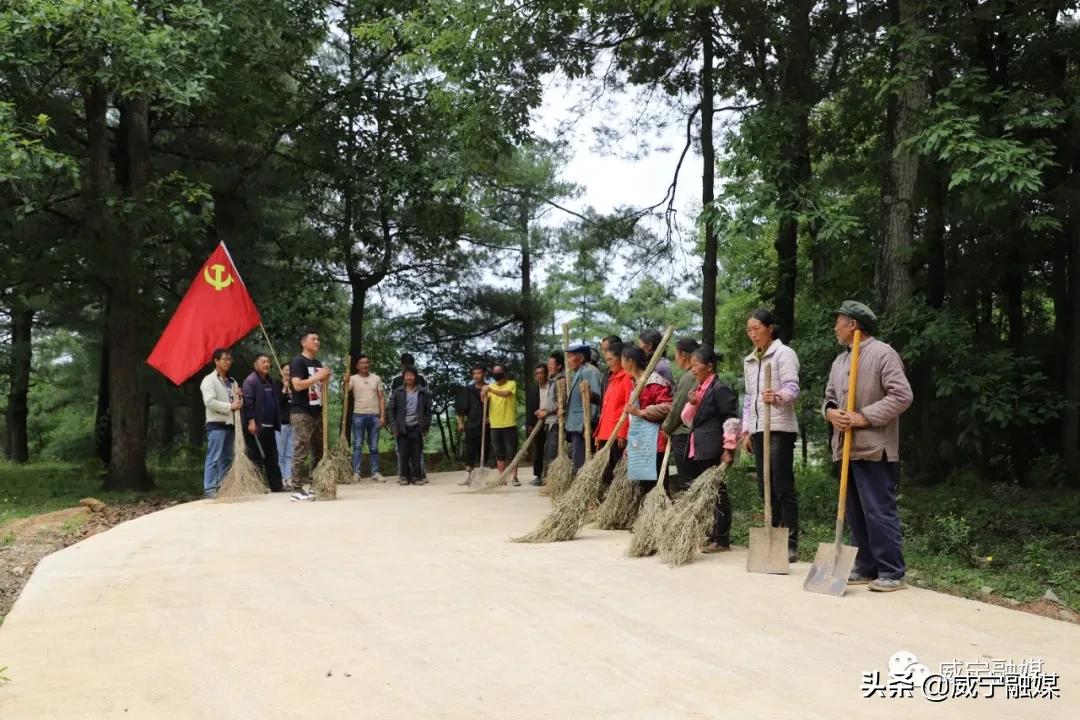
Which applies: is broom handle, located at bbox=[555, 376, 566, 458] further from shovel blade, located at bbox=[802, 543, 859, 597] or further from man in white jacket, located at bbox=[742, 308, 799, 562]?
shovel blade, located at bbox=[802, 543, 859, 597]

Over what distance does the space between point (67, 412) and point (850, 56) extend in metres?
32.7

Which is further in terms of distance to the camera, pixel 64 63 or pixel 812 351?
pixel 64 63

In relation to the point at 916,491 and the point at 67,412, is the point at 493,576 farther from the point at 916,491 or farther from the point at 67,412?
the point at 67,412

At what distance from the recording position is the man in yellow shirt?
14.1 metres

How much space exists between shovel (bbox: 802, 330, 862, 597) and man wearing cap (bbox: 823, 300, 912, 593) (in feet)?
0.24

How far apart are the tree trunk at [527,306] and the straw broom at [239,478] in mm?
14501

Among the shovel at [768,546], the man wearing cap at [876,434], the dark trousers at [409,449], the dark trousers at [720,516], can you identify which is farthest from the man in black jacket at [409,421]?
the man wearing cap at [876,434]

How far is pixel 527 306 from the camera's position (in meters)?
26.5

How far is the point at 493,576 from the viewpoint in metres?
6.70

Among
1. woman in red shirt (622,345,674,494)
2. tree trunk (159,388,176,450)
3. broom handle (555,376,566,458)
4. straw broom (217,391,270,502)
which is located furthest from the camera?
tree trunk (159,388,176,450)

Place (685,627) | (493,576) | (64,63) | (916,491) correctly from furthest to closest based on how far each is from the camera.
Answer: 1. (916,491)
2. (64,63)
3. (493,576)
4. (685,627)

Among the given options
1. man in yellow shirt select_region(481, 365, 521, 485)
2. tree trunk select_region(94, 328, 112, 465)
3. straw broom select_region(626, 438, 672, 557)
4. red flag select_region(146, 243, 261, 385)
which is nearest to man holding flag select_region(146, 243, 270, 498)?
red flag select_region(146, 243, 261, 385)

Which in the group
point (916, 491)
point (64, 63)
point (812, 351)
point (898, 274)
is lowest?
point (916, 491)

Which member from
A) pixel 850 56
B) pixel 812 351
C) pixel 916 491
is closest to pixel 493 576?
pixel 812 351
